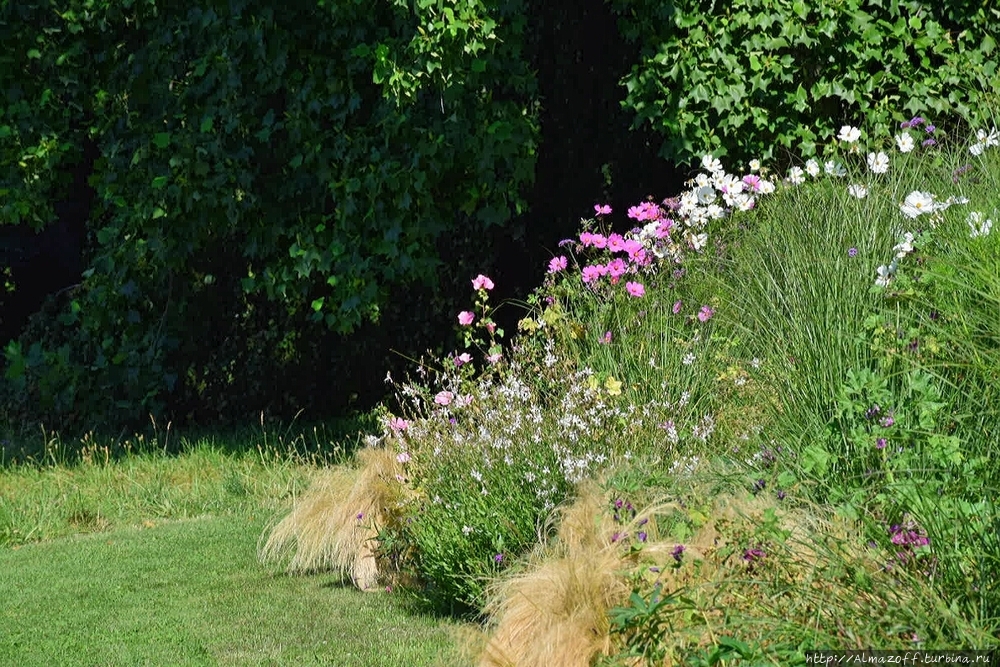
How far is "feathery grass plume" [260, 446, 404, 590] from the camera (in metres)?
5.50

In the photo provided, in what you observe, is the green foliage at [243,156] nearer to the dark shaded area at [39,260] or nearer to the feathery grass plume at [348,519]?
the dark shaded area at [39,260]

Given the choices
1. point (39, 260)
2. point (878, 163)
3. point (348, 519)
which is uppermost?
point (39, 260)

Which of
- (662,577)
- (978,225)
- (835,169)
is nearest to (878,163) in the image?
(835,169)

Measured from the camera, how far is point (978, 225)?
4.29m

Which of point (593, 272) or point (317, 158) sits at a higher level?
point (317, 158)

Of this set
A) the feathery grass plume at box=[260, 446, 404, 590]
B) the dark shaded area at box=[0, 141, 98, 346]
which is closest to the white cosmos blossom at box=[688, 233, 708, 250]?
the feathery grass plume at box=[260, 446, 404, 590]

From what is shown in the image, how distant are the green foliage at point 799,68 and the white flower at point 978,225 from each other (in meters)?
3.35

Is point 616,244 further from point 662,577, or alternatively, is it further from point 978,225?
point 662,577

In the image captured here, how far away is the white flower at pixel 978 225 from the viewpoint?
169 inches

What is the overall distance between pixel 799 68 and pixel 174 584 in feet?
15.8

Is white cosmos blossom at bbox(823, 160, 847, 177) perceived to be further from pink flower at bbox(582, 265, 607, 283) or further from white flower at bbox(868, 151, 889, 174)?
pink flower at bbox(582, 265, 607, 283)

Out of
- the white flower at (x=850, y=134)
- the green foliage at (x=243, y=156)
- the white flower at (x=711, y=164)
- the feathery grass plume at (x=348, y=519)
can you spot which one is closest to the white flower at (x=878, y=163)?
the white flower at (x=850, y=134)

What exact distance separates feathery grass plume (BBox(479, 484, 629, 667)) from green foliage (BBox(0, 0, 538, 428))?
4191 mm

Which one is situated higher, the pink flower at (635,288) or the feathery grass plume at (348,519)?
the pink flower at (635,288)
